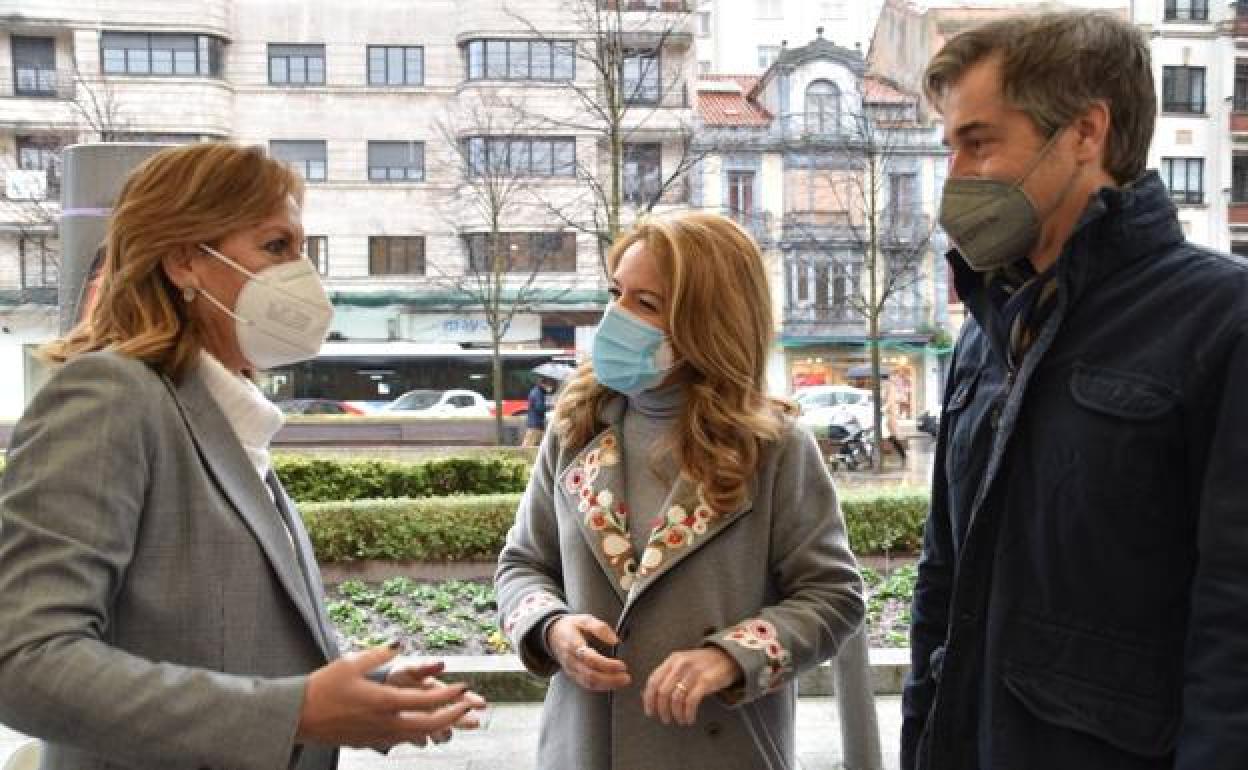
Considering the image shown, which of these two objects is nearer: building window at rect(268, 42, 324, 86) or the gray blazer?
the gray blazer

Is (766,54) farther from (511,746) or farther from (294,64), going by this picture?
(511,746)

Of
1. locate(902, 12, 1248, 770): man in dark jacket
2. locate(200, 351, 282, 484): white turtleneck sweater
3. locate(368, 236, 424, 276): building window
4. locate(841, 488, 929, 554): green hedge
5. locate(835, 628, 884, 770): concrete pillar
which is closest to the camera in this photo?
locate(902, 12, 1248, 770): man in dark jacket

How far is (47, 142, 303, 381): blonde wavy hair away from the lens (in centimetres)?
108

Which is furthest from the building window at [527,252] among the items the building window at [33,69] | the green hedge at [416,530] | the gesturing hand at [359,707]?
the gesturing hand at [359,707]

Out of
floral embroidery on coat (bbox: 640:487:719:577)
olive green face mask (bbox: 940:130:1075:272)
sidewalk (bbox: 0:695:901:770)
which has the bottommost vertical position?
sidewalk (bbox: 0:695:901:770)

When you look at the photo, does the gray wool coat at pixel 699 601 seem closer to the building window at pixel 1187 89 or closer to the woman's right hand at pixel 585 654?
the woman's right hand at pixel 585 654

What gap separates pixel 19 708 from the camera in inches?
34.7

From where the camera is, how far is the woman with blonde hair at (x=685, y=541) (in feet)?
4.62

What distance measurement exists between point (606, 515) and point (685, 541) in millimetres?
119

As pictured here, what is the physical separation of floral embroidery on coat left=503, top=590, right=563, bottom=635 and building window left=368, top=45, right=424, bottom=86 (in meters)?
11.1

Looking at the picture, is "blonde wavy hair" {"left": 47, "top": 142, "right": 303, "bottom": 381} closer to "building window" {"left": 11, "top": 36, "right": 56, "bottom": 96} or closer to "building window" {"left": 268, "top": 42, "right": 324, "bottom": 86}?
"building window" {"left": 268, "top": 42, "right": 324, "bottom": 86}

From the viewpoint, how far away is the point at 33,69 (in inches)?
429

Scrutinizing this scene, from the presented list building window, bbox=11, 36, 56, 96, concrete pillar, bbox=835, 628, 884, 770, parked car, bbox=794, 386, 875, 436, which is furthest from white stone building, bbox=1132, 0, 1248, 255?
building window, bbox=11, 36, 56, 96

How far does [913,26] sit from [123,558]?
36.7 ft
